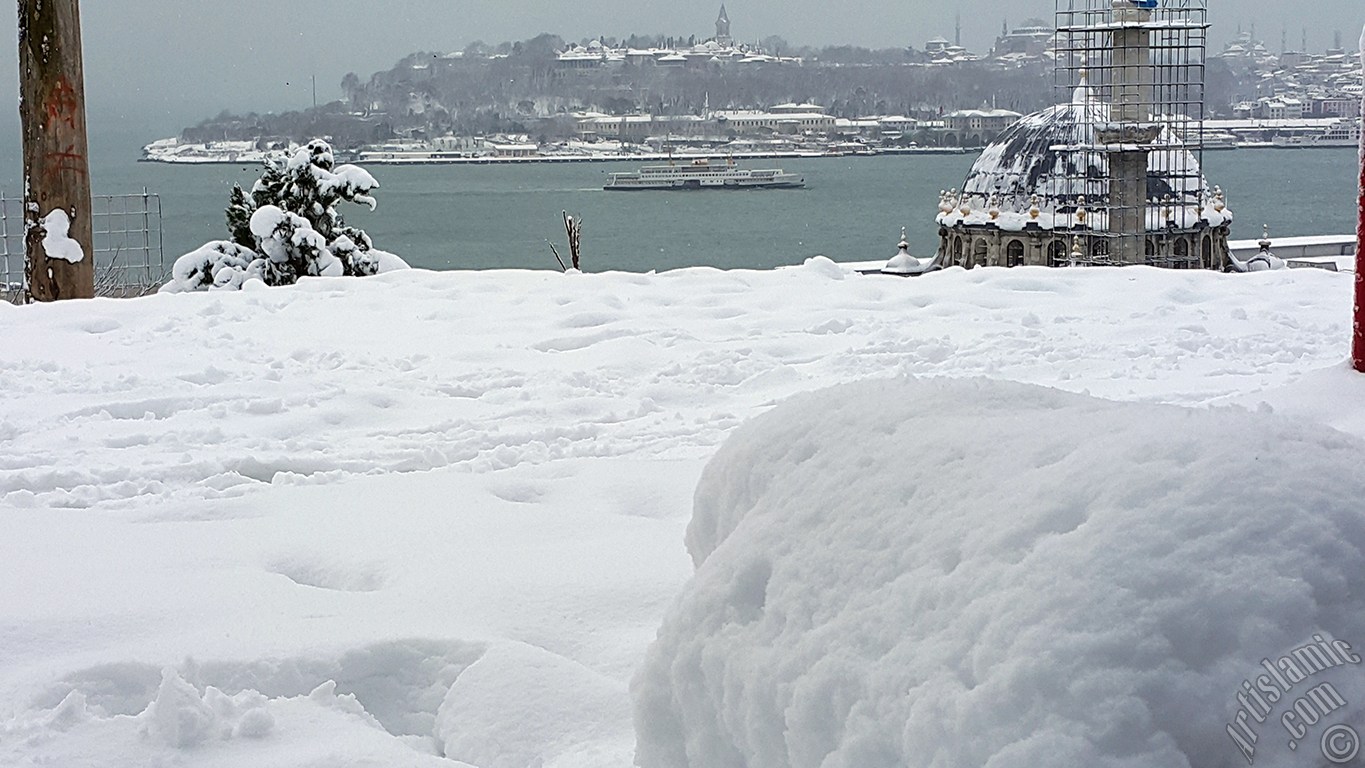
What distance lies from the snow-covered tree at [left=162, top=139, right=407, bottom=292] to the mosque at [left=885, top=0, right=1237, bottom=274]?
62.2 ft

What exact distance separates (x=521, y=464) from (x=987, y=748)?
277 cm

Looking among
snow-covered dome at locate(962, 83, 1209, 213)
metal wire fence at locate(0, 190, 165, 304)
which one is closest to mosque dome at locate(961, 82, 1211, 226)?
snow-covered dome at locate(962, 83, 1209, 213)

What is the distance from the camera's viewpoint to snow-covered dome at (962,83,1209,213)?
95.9 ft

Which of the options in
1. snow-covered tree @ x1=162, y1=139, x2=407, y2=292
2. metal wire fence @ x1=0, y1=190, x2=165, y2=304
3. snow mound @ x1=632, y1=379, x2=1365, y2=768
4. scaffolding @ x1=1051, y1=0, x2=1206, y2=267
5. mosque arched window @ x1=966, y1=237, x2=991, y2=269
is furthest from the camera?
mosque arched window @ x1=966, y1=237, x2=991, y2=269

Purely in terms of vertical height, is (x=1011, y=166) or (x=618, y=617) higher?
(x=1011, y=166)

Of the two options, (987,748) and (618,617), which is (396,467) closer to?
(618,617)

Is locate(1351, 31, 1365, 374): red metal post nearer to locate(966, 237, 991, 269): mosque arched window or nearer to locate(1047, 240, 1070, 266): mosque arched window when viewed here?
locate(1047, 240, 1070, 266): mosque arched window

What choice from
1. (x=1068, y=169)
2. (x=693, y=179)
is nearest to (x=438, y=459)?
(x=1068, y=169)

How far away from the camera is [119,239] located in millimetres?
10453

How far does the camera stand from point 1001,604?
1.13 m

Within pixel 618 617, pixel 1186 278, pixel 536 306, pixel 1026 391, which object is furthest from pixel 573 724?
pixel 1186 278

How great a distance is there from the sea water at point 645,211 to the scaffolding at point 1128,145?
19406 mm

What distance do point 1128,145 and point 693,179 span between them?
6408 centimetres

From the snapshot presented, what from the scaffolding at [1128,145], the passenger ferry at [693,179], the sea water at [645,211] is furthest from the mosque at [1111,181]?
the passenger ferry at [693,179]
